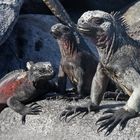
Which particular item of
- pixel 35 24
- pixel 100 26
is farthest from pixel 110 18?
pixel 35 24

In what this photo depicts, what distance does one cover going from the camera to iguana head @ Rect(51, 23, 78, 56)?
9062 millimetres

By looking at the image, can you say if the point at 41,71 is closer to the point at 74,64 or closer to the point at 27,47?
the point at 74,64

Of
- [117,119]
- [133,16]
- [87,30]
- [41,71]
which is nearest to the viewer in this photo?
[117,119]

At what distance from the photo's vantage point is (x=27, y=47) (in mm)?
→ 11805

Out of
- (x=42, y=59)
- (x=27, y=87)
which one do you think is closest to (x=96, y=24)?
(x=27, y=87)

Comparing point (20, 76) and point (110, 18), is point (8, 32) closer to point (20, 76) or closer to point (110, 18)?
point (20, 76)

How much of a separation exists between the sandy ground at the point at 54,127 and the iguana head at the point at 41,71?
0.98ft

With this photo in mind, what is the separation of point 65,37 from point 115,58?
182 centimetres

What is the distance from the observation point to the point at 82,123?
7.58 metres

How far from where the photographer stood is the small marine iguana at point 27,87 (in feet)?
28.2

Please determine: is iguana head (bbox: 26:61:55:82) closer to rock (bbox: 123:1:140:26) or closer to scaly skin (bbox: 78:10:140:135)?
scaly skin (bbox: 78:10:140:135)

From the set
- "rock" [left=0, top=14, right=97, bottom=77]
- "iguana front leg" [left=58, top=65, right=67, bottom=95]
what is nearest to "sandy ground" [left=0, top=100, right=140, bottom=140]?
"iguana front leg" [left=58, top=65, right=67, bottom=95]

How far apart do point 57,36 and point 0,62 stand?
8.74 feet

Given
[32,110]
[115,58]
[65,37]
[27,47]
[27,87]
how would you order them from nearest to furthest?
[115,58]
[32,110]
[27,87]
[65,37]
[27,47]
